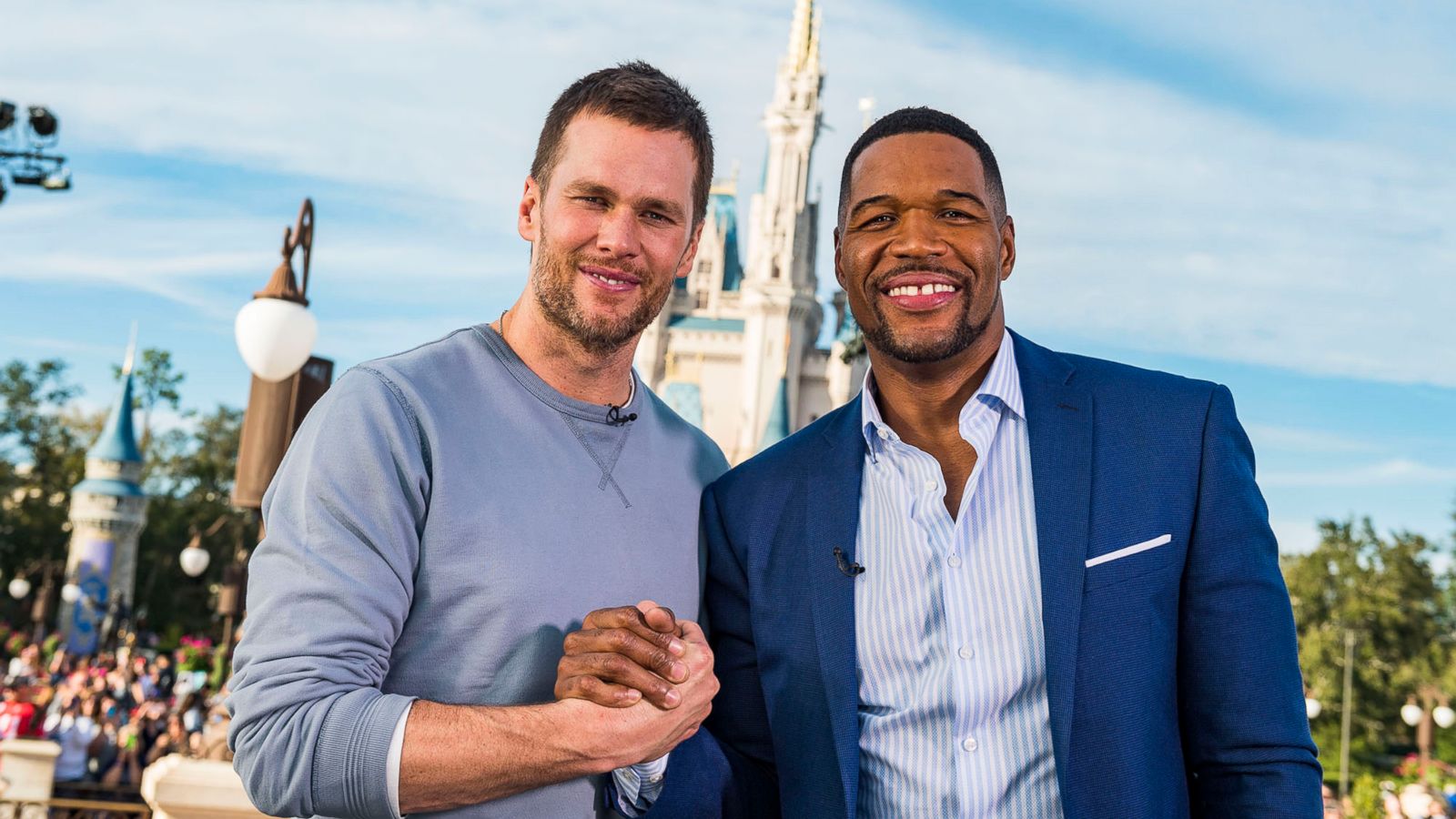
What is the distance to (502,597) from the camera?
8.63 feet

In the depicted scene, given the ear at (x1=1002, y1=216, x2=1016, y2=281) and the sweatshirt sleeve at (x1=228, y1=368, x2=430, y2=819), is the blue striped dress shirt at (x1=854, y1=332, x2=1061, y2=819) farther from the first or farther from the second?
the sweatshirt sleeve at (x1=228, y1=368, x2=430, y2=819)

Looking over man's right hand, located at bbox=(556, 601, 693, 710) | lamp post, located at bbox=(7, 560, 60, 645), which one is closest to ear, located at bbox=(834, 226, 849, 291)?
man's right hand, located at bbox=(556, 601, 693, 710)

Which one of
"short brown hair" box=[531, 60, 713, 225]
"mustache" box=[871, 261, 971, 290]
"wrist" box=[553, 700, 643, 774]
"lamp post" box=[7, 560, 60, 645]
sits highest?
"short brown hair" box=[531, 60, 713, 225]

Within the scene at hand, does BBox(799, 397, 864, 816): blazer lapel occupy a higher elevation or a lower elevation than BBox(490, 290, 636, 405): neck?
lower

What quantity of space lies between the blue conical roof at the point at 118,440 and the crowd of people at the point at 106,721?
94.3ft

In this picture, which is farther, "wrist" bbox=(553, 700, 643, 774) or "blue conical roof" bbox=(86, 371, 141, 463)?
"blue conical roof" bbox=(86, 371, 141, 463)

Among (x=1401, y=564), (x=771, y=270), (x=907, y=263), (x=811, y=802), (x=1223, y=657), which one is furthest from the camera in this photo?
(x=771, y=270)

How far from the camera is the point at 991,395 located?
2992 mm

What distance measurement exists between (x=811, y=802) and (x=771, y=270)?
54842 millimetres

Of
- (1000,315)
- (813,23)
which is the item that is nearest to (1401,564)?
(813,23)

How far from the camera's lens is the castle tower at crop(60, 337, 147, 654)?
45969 millimetres

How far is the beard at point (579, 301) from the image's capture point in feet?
9.36

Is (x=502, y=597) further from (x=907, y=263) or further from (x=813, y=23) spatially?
(x=813, y=23)

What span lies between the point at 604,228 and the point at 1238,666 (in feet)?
5.48
